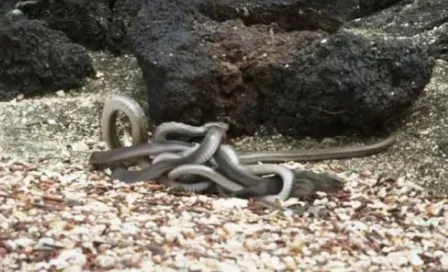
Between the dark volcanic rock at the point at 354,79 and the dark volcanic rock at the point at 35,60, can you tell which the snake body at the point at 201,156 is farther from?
the dark volcanic rock at the point at 35,60

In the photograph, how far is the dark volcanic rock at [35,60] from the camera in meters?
5.85

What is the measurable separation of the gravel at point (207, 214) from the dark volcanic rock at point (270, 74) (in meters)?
0.15

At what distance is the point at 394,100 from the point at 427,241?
148 centimetres

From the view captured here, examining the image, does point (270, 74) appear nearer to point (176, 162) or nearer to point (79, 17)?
point (176, 162)

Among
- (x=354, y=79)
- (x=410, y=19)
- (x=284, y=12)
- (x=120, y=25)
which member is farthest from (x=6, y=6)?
(x=354, y=79)

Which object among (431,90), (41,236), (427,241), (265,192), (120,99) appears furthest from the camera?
(431,90)

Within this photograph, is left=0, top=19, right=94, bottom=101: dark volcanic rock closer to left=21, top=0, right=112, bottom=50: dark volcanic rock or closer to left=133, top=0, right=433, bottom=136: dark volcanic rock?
left=21, top=0, right=112, bottom=50: dark volcanic rock

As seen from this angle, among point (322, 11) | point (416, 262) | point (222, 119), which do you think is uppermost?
point (322, 11)

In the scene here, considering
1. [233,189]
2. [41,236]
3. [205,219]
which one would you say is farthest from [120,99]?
[41,236]

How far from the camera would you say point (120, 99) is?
16.1 feet

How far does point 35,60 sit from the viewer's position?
587 cm

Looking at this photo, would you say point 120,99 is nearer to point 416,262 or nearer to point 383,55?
point 383,55

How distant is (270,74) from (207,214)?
150 cm

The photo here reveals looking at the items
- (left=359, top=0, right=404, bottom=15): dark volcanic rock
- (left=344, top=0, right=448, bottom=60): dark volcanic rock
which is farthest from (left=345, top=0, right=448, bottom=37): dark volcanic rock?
(left=359, top=0, right=404, bottom=15): dark volcanic rock
